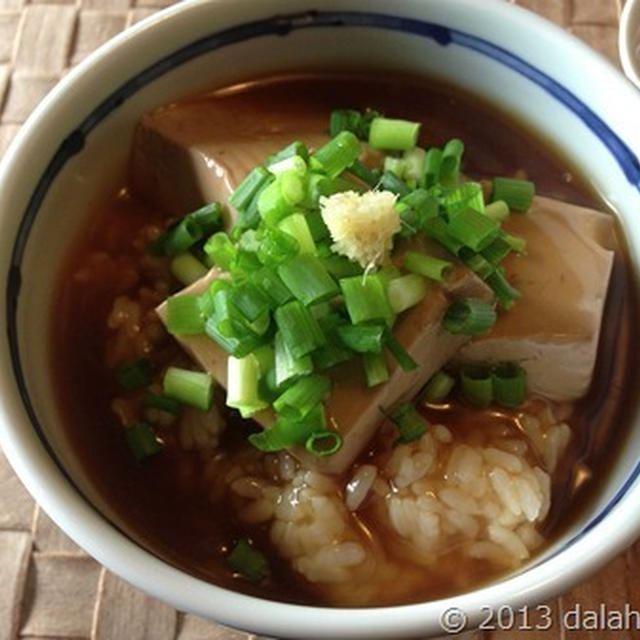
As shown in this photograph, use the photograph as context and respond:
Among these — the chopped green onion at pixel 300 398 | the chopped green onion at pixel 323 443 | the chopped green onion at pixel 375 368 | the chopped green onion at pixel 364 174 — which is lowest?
the chopped green onion at pixel 323 443

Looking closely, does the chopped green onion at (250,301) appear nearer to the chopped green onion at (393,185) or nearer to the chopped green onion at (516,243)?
the chopped green onion at (393,185)

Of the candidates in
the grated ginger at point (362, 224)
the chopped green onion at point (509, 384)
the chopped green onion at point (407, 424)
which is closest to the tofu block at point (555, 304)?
the chopped green onion at point (509, 384)

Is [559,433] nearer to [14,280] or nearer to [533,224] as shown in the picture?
[533,224]

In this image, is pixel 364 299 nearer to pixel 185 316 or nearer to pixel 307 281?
pixel 307 281

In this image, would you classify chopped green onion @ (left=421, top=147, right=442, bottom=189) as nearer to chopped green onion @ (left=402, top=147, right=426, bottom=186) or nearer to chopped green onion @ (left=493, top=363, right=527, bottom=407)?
chopped green onion @ (left=402, top=147, right=426, bottom=186)

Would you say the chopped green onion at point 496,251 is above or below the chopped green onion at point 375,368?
above

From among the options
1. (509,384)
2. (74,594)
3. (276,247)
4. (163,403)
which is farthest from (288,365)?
(74,594)

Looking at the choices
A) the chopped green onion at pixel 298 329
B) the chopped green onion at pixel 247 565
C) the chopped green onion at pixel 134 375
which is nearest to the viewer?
the chopped green onion at pixel 298 329
